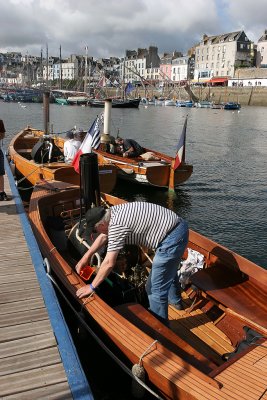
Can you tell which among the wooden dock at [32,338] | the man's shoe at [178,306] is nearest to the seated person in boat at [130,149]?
the wooden dock at [32,338]

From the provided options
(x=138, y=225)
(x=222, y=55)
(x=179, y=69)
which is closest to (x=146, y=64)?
(x=179, y=69)

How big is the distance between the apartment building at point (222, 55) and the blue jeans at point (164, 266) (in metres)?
113

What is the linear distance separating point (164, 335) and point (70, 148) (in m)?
9.27

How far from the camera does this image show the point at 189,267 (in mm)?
6328

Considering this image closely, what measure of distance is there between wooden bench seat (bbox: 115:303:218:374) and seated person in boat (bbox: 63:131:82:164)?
8538mm

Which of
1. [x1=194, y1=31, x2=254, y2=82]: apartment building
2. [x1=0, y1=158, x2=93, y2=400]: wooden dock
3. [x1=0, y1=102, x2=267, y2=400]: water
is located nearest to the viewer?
[x1=0, y1=158, x2=93, y2=400]: wooden dock

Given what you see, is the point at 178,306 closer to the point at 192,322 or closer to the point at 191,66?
the point at 192,322

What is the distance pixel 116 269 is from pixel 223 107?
259 ft

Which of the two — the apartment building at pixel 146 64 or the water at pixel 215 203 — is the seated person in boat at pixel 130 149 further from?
the apartment building at pixel 146 64

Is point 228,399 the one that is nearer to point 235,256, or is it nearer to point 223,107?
point 235,256

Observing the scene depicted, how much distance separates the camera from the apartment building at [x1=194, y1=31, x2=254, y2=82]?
108750 mm

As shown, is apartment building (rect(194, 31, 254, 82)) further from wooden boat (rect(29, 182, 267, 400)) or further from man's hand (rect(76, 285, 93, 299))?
man's hand (rect(76, 285, 93, 299))

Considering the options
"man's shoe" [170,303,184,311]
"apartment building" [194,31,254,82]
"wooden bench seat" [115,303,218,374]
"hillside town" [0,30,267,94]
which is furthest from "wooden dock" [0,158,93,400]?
"apartment building" [194,31,254,82]

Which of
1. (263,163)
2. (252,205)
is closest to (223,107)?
(263,163)
